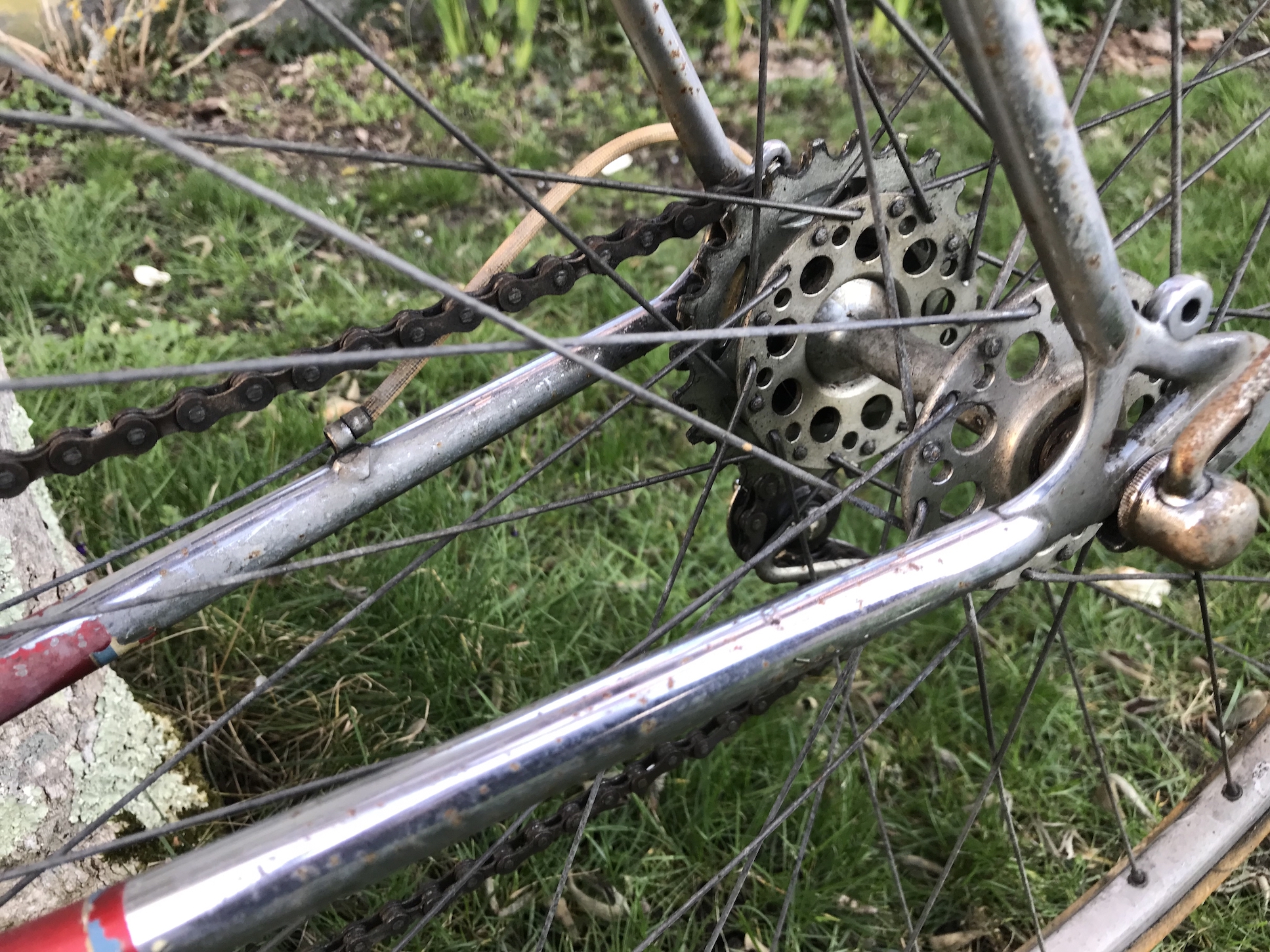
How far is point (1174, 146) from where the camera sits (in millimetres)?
1098

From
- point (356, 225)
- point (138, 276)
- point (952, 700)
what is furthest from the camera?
point (356, 225)

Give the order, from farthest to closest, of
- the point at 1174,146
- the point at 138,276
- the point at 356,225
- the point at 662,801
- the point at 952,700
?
the point at 356,225 → the point at 138,276 → the point at 952,700 → the point at 662,801 → the point at 1174,146

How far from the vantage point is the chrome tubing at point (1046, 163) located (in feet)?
2.49

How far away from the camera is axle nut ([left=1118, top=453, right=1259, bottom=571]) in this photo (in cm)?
95

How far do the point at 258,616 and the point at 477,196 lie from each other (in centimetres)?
179

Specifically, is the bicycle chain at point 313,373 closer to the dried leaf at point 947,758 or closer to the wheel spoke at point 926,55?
the wheel spoke at point 926,55

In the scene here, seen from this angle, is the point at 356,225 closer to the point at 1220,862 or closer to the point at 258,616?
the point at 258,616

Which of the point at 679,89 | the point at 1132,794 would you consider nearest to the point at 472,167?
the point at 679,89

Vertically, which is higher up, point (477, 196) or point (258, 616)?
point (477, 196)

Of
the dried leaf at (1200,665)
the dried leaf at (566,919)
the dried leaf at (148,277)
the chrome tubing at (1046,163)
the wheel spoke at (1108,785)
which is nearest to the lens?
the chrome tubing at (1046,163)

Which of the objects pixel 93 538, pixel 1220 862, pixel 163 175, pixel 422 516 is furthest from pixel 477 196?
pixel 1220 862

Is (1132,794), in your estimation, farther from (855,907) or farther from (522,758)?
(522,758)

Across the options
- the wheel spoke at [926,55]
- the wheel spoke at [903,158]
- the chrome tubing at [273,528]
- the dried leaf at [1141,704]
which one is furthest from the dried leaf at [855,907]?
the wheel spoke at [926,55]

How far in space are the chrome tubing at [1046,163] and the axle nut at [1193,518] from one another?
15 cm
